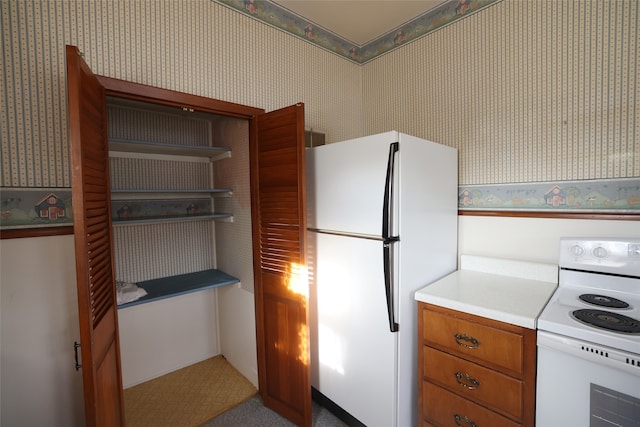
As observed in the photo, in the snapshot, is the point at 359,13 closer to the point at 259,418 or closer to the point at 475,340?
the point at 475,340

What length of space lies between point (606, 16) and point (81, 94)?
8.10 ft

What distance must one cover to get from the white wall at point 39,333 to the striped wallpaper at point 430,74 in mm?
333

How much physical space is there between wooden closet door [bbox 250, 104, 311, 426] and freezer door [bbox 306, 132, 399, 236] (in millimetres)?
214

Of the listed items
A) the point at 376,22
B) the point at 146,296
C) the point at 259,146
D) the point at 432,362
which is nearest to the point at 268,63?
the point at 259,146

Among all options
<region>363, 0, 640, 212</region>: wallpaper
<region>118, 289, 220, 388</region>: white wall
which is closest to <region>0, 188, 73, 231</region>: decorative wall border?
<region>118, 289, 220, 388</region>: white wall

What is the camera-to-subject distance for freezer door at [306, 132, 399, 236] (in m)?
1.57

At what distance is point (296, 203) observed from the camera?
5.68 feet

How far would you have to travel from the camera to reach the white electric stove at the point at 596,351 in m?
1.05

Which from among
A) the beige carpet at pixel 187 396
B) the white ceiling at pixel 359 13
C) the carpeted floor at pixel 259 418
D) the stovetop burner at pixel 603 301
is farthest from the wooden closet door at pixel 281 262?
the stovetop burner at pixel 603 301

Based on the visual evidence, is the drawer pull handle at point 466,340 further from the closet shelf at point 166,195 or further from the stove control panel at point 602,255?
the closet shelf at point 166,195

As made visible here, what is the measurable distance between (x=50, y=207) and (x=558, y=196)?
266 centimetres

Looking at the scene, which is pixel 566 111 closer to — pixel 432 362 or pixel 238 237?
pixel 432 362

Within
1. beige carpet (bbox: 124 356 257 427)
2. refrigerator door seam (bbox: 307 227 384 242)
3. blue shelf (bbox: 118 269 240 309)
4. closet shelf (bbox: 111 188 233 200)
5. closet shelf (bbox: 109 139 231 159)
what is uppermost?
closet shelf (bbox: 109 139 231 159)

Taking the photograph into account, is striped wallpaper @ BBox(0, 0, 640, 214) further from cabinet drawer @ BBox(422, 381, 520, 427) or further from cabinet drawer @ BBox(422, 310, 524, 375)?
cabinet drawer @ BBox(422, 381, 520, 427)
